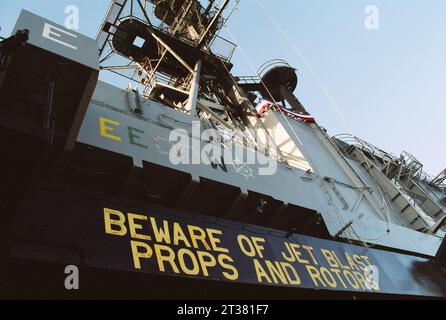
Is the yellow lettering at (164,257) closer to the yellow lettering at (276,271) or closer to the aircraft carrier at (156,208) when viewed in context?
the aircraft carrier at (156,208)

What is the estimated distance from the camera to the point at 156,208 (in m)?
7.37

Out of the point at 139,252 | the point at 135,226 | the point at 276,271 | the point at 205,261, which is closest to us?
the point at 139,252

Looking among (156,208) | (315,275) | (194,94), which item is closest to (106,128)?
(156,208)

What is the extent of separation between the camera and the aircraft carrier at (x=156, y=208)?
5.17m

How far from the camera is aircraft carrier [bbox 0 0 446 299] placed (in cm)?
517

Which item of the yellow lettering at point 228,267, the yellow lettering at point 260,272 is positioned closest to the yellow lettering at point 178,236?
the yellow lettering at point 228,267

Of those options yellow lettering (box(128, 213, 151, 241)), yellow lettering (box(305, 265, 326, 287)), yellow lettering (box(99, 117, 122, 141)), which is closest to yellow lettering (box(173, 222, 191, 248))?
yellow lettering (box(128, 213, 151, 241))

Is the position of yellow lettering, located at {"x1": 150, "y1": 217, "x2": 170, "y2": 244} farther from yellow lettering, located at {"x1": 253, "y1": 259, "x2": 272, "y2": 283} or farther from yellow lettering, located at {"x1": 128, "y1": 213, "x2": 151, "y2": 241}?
yellow lettering, located at {"x1": 253, "y1": 259, "x2": 272, "y2": 283}

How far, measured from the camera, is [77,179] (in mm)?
7219

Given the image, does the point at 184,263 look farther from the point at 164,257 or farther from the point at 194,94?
the point at 194,94

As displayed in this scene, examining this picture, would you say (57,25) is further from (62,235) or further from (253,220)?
(253,220)
